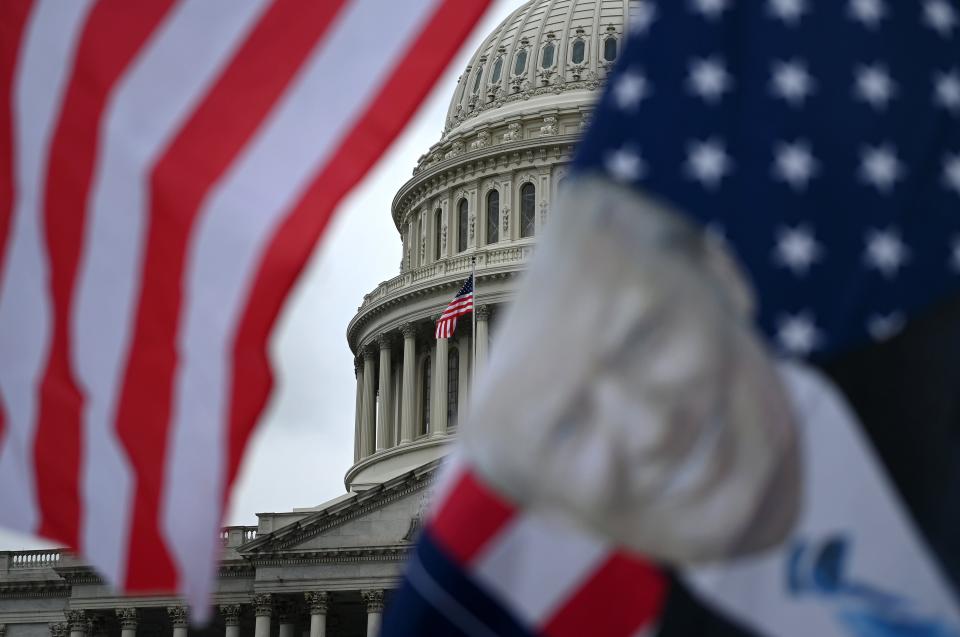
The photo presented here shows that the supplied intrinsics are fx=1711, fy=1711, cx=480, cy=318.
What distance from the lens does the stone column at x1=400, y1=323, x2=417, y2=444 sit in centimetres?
7506

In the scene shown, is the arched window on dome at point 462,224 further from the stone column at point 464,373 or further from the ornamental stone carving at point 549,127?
the stone column at point 464,373

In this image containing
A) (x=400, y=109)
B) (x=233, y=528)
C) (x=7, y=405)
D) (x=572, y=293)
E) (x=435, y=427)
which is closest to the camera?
(x=572, y=293)

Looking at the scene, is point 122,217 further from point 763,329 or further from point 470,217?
point 470,217

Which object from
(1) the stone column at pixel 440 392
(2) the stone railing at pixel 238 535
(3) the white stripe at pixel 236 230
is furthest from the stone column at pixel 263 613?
(3) the white stripe at pixel 236 230

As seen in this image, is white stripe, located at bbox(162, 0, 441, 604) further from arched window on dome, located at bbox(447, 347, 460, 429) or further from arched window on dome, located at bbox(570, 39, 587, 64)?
arched window on dome, located at bbox(570, 39, 587, 64)

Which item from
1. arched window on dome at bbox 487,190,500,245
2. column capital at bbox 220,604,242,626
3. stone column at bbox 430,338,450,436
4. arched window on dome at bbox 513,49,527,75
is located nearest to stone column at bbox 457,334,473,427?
stone column at bbox 430,338,450,436

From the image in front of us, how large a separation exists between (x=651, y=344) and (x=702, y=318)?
0.79ft

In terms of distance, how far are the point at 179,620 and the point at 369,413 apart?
18.6 meters

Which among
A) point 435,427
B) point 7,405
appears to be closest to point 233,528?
point 435,427

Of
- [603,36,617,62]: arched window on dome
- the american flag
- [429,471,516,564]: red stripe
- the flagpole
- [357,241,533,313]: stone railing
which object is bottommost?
[429,471,516,564]: red stripe

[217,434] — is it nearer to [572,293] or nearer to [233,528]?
[572,293]

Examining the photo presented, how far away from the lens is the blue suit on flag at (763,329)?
709 cm

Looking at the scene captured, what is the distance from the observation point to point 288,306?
7285mm

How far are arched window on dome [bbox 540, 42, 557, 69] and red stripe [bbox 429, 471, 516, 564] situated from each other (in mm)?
75432
